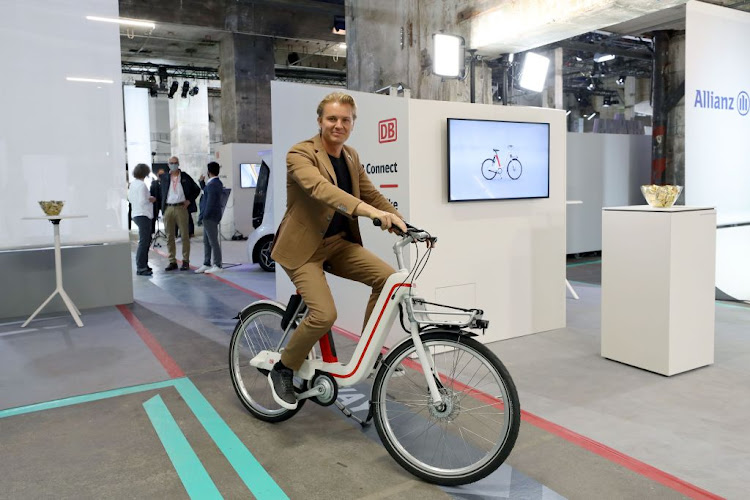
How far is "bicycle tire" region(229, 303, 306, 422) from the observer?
121 inches

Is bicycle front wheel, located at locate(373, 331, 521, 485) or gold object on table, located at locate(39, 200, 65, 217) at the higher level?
gold object on table, located at locate(39, 200, 65, 217)

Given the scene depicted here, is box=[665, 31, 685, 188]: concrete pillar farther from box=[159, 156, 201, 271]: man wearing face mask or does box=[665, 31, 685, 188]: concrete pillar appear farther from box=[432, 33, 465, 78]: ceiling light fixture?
box=[159, 156, 201, 271]: man wearing face mask

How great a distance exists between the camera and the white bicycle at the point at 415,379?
2381 mm

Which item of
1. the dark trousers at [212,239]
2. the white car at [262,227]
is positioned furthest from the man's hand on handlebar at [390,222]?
the dark trousers at [212,239]

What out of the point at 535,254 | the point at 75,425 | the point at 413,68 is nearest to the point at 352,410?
the point at 75,425

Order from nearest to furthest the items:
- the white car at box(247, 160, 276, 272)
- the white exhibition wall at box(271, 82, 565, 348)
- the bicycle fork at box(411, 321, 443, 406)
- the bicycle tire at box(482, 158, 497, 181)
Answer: the bicycle fork at box(411, 321, 443, 406) < the white exhibition wall at box(271, 82, 565, 348) < the bicycle tire at box(482, 158, 497, 181) < the white car at box(247, 160, 276, 272)

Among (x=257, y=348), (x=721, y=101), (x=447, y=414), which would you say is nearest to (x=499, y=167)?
(x=257, y=348)

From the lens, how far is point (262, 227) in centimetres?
815

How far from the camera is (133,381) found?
3859 millimetres

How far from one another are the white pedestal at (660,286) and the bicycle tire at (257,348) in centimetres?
232

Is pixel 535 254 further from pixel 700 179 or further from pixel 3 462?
pixel 3 462

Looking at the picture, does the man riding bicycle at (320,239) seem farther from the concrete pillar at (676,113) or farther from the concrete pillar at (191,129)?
the concrete pillar at (191,129)

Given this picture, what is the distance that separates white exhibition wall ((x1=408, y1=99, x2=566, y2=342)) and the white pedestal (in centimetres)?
78

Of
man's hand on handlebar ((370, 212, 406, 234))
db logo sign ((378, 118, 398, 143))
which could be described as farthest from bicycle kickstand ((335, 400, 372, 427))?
db logo sign ((378, 118, 398, 143))
